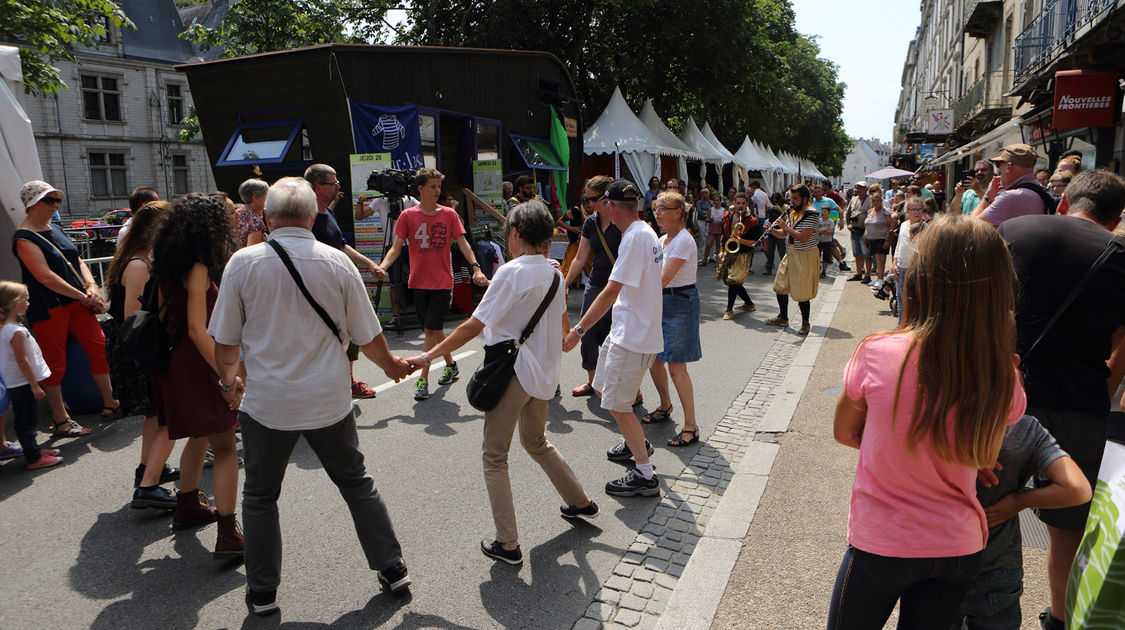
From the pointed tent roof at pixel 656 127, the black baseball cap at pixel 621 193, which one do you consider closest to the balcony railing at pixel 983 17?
the pointed tent roof at pixel 656 127

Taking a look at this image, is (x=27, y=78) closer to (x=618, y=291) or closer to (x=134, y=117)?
(x=618, y=291)

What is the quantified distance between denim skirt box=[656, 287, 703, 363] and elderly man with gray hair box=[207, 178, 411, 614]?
2.61 metres

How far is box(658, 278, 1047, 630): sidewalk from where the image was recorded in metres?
3.19

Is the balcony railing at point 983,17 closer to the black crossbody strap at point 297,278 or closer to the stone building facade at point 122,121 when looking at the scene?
A: the black crossbody strap at point 297,278

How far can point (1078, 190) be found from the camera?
121 inches

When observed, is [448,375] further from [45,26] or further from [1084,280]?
[45,26]

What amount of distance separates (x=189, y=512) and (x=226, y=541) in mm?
508

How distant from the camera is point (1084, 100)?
12.5m

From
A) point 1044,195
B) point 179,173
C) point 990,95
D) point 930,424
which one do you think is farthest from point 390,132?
point 179,173

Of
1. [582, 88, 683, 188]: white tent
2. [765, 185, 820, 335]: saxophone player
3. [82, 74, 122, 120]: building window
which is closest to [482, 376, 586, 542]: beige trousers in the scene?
[765, 185, 820, 335]: saxophone player

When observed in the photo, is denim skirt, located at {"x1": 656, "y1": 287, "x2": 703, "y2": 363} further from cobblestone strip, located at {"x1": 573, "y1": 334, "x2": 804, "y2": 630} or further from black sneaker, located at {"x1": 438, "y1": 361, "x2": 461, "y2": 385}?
black sneaker, located at {"x1": 438, "y1": 361, "x2": 461, "y2": 385}

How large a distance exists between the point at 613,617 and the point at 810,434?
9.62ft

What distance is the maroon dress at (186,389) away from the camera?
357 cm

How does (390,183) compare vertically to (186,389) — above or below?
above
